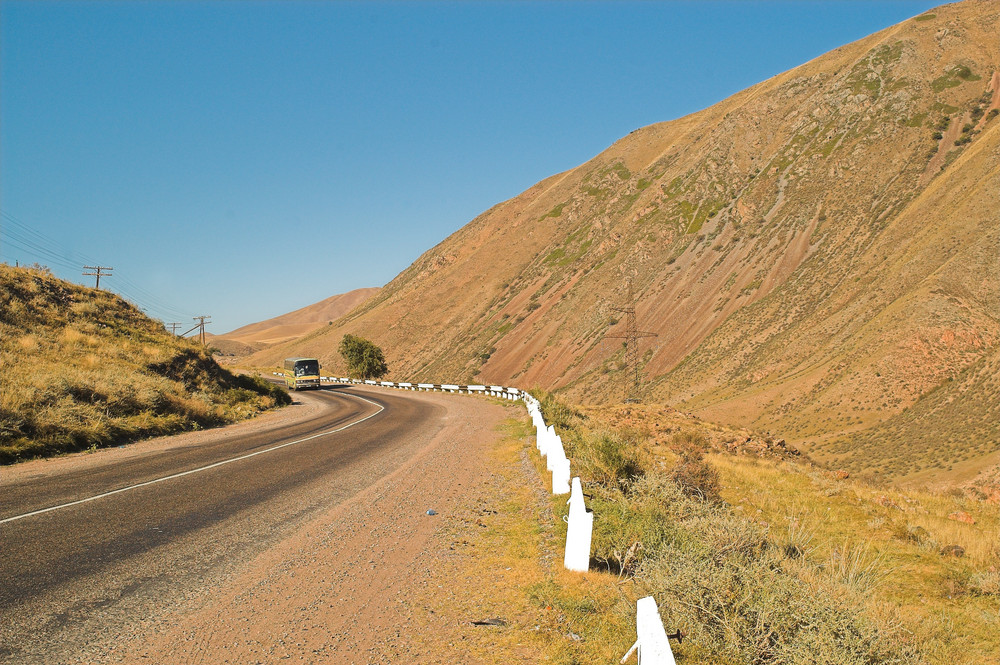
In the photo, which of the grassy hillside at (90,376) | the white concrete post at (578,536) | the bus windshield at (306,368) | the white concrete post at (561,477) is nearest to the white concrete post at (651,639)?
the white concrete post at (578,536)

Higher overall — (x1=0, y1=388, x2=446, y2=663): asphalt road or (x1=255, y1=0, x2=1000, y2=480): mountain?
(x1=255, y1=0, x2=1000, y2=480): mountain

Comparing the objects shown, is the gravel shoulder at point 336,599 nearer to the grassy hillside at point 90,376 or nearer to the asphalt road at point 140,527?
the asphalt road at point 140,527

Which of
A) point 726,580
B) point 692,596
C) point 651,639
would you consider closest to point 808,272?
point 726,580

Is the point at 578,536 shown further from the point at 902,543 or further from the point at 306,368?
the point at 306,368

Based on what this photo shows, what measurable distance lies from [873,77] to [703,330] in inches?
1324

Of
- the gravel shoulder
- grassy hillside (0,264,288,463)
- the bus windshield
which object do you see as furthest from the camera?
the bus windshield

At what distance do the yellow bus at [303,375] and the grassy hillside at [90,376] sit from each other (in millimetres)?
20049

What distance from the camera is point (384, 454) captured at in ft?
44.2

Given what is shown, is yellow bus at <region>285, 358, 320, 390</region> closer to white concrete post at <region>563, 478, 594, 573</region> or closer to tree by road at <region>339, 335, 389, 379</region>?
tree by road at <region>339, 335, 389, 379</region>

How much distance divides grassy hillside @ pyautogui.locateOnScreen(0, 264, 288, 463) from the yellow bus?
20049 mm

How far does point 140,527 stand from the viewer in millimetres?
7230

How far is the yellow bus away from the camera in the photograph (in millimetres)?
48812

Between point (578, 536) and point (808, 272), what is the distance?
50054mm

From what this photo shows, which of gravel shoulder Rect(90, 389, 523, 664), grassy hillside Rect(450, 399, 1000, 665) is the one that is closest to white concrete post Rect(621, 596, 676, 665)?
grassy hillside Rect(450, 399, 1000, 665)
